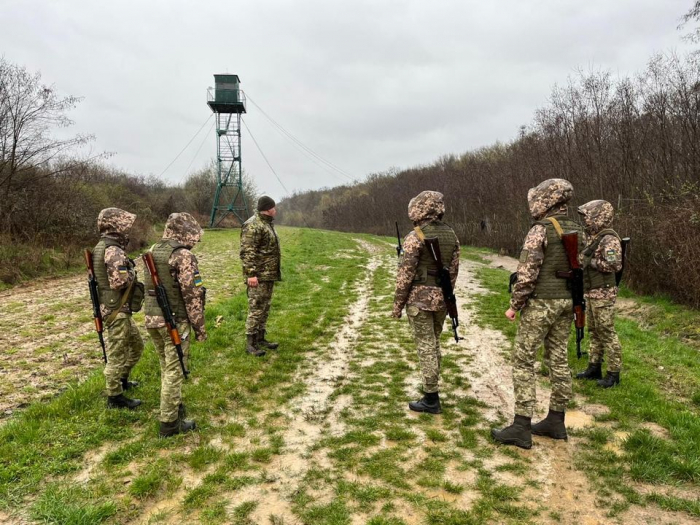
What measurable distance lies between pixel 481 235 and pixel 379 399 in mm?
30581

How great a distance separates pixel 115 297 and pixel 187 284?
4.15 ft

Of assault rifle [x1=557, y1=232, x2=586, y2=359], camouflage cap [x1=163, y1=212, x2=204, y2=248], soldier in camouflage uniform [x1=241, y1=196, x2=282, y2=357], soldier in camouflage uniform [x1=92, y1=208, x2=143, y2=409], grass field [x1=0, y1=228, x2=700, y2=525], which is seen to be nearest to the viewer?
grass field [x1=0, y1=228, x2=700, y2=525]

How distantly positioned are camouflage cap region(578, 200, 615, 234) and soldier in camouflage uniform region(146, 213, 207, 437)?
17.5ft

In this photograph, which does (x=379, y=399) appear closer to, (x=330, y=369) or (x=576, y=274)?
(x=330, y=369)

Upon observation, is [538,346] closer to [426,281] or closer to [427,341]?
[427,341]

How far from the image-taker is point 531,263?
13.8ft

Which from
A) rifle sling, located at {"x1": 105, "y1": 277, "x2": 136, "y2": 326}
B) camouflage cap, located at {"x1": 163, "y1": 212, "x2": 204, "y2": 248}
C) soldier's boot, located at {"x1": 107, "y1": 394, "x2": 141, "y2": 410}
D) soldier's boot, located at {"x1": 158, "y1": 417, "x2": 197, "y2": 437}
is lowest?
soldier's boot, located at {"x1": 158, "y1": 417, "x2": 197, "y2": 437}

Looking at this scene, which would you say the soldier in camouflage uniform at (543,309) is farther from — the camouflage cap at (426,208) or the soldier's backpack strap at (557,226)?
the camouflage cap at (426,208)

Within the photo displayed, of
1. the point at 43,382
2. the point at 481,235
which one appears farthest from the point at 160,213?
the point at 43,382

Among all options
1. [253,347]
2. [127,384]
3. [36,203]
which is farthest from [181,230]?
[36,203]

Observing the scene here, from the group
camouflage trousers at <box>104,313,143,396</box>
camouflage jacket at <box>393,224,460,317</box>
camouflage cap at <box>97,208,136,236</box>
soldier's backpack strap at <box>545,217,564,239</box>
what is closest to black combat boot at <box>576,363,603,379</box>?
camouflage jacket at <box>393,224,460,317</box>

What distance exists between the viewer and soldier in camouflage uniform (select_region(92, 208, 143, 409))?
195 inches

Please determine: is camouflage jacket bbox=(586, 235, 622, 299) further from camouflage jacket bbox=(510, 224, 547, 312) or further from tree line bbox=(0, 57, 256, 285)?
tree line bbox=(0, 57, 256, 285)

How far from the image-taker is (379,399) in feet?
18.1
